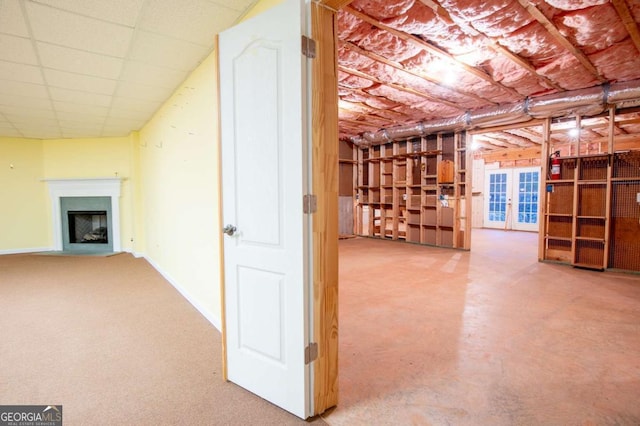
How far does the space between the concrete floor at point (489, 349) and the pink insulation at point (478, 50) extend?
2.69 m

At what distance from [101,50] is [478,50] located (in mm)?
3757

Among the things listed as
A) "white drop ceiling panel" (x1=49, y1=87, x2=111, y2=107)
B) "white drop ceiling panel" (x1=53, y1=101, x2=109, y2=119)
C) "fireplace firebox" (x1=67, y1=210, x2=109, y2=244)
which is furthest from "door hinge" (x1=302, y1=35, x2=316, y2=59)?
"fireplace firebox" (x1=67, y1=210, x2=109, y2=244)

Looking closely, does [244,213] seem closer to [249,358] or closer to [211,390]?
[249,358]

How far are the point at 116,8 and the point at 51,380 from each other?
252 cm

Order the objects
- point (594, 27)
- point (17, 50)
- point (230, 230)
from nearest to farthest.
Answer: point (230, 230)
point (17, 50)
point (594, 27)

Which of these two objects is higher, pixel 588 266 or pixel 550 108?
pixel 550 108

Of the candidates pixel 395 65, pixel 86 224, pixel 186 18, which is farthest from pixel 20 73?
pixel 86 224

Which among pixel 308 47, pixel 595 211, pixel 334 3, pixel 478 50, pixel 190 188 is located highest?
pixel 478 50

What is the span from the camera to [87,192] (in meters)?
6.62

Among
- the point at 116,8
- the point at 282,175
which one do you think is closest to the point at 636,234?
the point at 282,175

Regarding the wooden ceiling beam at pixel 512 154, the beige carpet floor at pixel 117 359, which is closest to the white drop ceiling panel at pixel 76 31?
the beige carpet floor at pixel 117 359

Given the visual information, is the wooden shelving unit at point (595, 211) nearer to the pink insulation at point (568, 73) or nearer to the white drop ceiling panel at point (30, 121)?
the pink insulation at point (568, 73)

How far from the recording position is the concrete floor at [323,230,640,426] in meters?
1.65

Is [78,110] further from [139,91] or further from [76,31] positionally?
[76,31]
